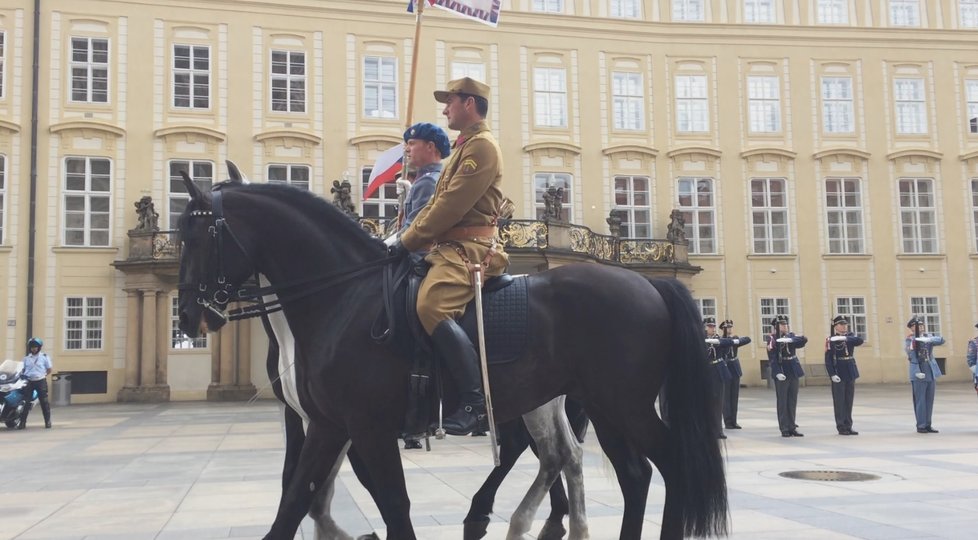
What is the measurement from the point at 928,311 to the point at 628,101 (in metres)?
13.6

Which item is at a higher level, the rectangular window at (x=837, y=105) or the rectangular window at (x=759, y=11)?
the rectangular window at (x=759, y=11)

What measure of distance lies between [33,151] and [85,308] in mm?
5145

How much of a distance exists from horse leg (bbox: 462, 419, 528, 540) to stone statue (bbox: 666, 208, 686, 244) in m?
23.7

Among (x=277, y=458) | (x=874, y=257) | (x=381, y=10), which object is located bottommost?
(x=277, y=458)

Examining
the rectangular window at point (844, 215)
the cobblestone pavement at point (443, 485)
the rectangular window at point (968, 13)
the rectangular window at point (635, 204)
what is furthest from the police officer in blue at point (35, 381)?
the rectangular window at point (968, 13)

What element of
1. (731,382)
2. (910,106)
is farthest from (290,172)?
(910,106)

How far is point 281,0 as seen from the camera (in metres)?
28.6

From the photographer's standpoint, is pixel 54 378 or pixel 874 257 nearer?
pixel 54 378

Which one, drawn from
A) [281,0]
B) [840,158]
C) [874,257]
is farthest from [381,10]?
Result: [874,257]

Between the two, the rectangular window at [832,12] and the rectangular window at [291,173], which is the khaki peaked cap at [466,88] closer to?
the rectangular window at [291,173]

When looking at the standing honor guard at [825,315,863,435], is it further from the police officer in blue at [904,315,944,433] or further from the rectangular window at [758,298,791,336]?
the rectangular window at [758,298,791,336]

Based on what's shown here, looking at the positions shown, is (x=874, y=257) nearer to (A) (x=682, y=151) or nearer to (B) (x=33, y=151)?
(A) (x=682, y=151)

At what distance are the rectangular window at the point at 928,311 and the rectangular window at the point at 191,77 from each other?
26.2 m

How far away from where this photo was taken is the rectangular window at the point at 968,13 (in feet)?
109
